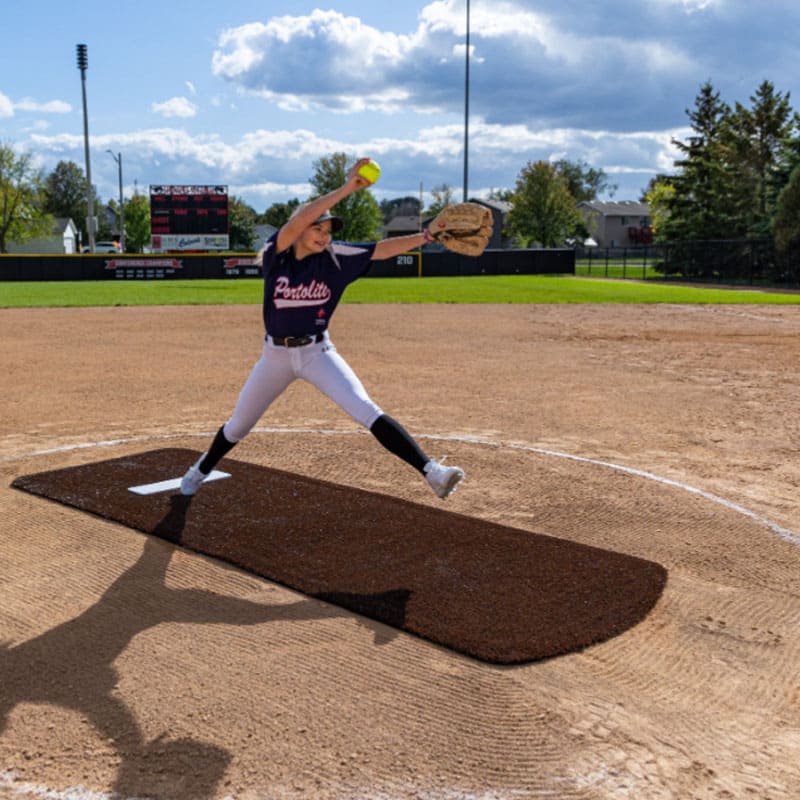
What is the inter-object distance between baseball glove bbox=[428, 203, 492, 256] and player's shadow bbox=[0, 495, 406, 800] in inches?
98.1

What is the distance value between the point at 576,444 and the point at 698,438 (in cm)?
127

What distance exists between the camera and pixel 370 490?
641 cm

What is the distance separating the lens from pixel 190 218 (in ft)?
160

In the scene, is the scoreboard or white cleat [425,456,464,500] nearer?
white cleat [425,456,464,500]

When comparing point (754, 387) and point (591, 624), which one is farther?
point (754, 387)

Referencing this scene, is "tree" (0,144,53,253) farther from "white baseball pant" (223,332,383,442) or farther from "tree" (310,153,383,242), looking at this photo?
"white baseball pant" (223,332,383,442)

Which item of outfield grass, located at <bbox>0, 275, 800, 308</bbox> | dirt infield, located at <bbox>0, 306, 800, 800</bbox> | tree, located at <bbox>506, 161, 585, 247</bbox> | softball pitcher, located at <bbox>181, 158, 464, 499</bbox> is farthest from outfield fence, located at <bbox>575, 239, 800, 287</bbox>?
softball pitcher, located at <bbox>181, 158, 464, 499</bbox>

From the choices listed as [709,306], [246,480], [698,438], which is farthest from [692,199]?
[246,480]

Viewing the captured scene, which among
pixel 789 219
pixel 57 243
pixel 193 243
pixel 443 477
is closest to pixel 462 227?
pixel 443 477

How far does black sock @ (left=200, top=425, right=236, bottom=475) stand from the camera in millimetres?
5746

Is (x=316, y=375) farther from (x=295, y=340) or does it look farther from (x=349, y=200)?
(x=349, y=200)

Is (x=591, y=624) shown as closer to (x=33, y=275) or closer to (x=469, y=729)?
(x=469, y=729)

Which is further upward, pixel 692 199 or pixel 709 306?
pixel 692 199

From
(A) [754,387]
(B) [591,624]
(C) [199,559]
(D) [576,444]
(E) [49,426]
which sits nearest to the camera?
(B) [591,624]
